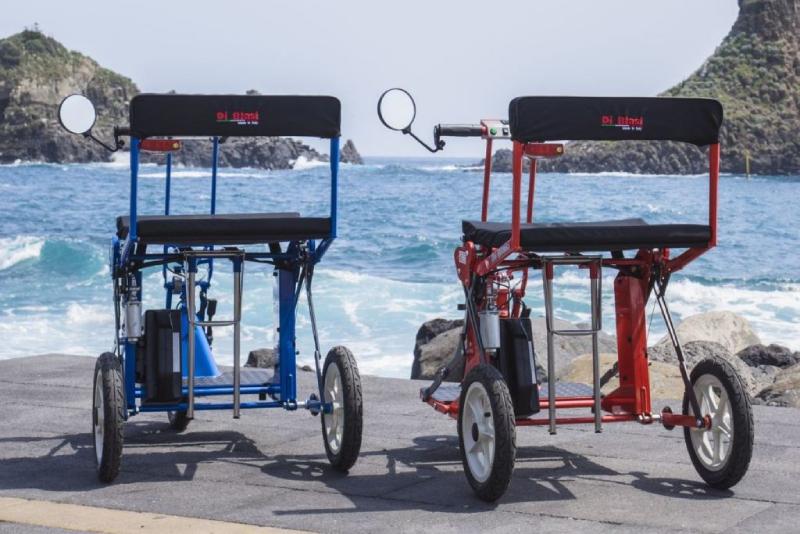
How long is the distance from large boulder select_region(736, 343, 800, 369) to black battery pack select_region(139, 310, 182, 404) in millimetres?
9760

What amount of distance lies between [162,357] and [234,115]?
146cm

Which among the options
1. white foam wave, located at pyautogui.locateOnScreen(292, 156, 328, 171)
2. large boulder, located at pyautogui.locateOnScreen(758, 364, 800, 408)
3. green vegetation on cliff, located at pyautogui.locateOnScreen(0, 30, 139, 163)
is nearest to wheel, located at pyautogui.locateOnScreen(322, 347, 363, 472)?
large boulder, located at pyautogui.locateOnScreen(758, 364, 800, 408)

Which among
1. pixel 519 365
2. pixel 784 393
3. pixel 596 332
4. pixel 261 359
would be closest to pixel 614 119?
pixel 596 332

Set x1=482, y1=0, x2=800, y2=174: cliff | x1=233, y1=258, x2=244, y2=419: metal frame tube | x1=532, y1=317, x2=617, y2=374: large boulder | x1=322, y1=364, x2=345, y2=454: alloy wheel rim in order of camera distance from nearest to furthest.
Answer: x1=233, y1=258, x2=244, y2=419: metal frame tube
x1=322, y1=364, x2=345, y2=454: alloy wheel rim
x1=532, y1=317, x2=617, y2=374: large boulder
x1=482, y1=0, x2=800, y2=174: cliff

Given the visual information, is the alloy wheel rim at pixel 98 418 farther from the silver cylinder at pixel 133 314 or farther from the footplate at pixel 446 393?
the footplate at pixel 446 393

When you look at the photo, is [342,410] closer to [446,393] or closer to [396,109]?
[446,393]

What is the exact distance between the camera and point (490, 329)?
7785mm

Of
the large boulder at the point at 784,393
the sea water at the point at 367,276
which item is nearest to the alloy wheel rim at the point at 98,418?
the sea water at the point at 367,276

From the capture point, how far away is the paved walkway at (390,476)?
22.9 ft

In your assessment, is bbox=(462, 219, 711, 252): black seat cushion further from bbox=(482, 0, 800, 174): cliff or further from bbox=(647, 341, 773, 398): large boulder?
bbox=(482, 0, 800, 174): cliff

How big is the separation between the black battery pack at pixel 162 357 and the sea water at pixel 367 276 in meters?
2.84

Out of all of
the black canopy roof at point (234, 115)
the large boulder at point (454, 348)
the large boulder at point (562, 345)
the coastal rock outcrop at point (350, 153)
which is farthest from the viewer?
the coastal rock outcrop at point (350, 153)

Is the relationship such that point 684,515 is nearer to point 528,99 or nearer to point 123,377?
point 528,99

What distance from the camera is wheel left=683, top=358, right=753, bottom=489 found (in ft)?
24.1
